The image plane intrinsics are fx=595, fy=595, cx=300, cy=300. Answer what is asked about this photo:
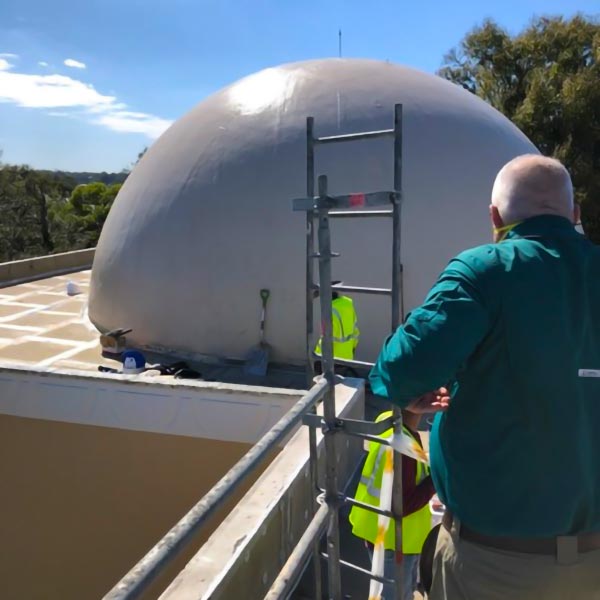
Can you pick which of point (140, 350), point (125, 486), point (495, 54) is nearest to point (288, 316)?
point (140, 350)

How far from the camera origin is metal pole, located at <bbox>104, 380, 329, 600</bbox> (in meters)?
1.30

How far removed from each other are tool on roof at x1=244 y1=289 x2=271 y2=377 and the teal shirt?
6744 millimetres

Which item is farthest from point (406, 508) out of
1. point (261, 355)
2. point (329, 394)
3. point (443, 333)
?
point (261, 355)

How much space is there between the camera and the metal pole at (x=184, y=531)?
1303 mm

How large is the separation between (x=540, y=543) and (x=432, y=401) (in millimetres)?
504

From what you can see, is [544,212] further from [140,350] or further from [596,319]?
[140,350]

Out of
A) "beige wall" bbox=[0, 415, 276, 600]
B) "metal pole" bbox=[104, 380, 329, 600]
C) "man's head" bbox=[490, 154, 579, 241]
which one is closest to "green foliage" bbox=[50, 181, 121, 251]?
"beige wall" bbox=[0, 415, 276, 600]

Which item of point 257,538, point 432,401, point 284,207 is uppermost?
point 284,207

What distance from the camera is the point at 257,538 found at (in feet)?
9.41

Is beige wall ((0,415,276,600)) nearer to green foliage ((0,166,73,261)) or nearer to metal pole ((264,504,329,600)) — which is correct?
metal pole ((264,504,329,600))

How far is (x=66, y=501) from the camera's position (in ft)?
19.6

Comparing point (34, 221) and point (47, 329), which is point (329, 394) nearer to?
point (47, 329)

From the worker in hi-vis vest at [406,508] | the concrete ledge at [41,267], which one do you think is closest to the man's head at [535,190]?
the worker in hi-vis vest at [406,508]

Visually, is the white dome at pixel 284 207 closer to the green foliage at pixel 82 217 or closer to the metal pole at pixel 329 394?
the metal pole at pixel 329 394
